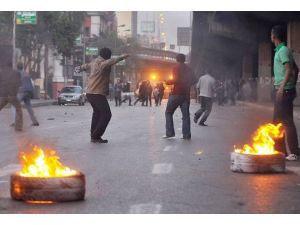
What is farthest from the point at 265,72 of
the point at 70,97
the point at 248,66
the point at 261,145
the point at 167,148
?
the point at 261,145

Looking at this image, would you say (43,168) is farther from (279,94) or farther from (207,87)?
(207,87)

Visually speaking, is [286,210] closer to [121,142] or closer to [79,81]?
[121,142]

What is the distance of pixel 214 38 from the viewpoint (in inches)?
2324

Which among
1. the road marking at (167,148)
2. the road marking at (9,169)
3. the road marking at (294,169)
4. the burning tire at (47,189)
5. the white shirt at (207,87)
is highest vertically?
the white shirt at (207,87)

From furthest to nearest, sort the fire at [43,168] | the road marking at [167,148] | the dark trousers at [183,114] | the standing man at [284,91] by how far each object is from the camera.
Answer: the dark trousers at [183,114] < the road marking at [167,148] < the standing man at [284,91] < the fire at [43,168]

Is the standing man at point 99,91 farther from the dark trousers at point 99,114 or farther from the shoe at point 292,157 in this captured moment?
the shoe at point 292,157

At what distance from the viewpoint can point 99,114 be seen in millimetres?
13969

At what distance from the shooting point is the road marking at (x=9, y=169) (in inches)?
346

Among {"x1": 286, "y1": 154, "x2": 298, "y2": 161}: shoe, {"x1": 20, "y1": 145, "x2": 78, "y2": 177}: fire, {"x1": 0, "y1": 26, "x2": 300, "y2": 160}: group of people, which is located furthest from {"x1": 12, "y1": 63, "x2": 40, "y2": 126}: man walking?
{"x1": 20, "y1": 145, "x2": 78, "y2": 177}: fire

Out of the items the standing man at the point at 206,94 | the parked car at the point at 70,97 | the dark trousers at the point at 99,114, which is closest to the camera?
the dark trousers at the point at 99,114

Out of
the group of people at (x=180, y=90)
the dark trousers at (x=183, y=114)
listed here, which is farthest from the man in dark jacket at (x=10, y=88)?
the dark trousers at (x=183, y=114)

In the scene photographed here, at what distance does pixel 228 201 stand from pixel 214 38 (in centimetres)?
5303

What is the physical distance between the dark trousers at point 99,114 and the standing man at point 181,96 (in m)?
1.68
